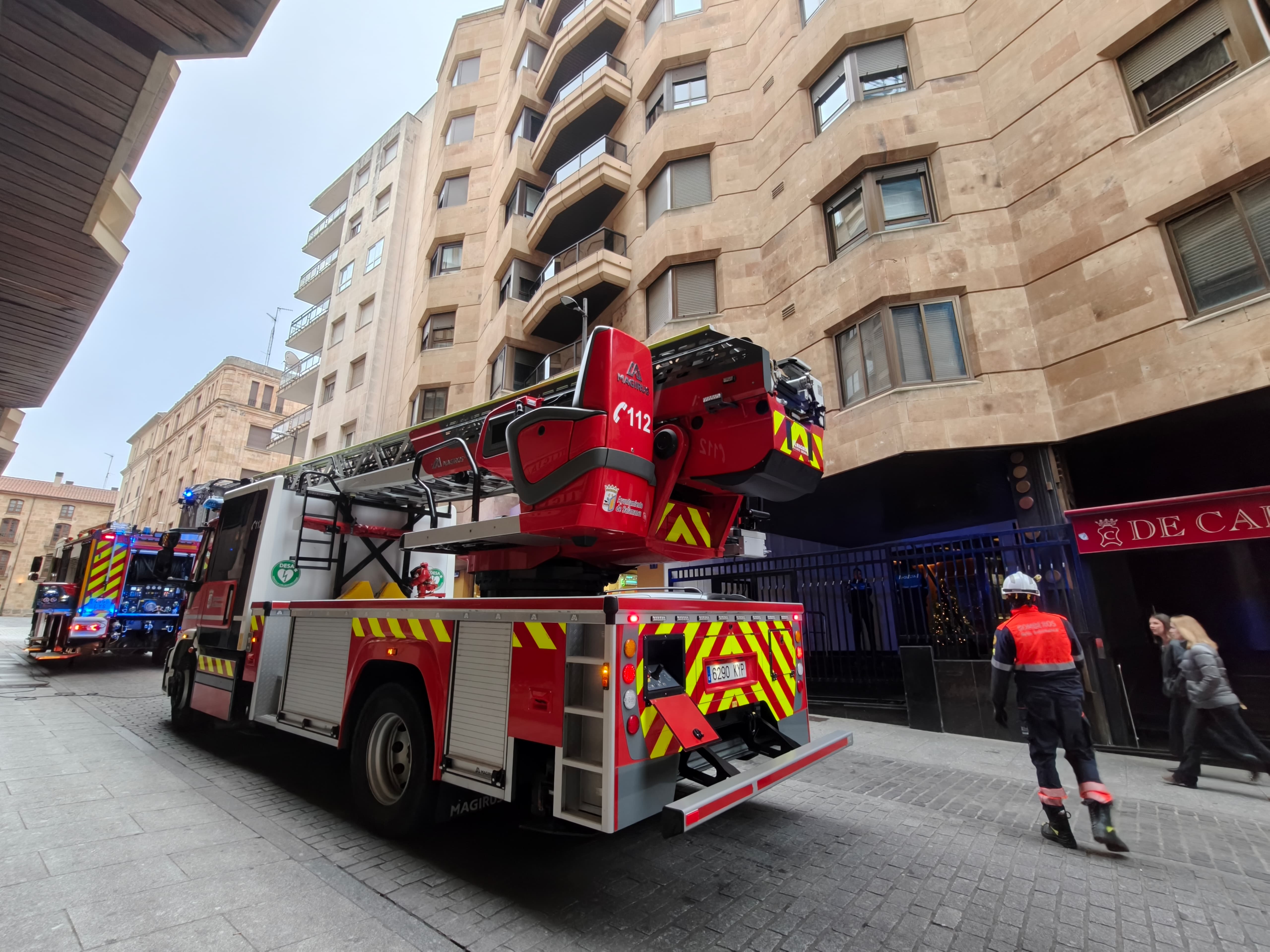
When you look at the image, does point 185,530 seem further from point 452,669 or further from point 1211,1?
point 1211,1

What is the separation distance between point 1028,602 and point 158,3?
7.22 metres

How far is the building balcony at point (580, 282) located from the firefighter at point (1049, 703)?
13799mm

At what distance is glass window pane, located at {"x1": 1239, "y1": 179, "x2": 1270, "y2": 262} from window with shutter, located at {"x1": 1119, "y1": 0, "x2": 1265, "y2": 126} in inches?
75.8

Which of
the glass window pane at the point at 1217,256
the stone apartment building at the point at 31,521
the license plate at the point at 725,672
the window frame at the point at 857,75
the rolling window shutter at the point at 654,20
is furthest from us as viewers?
the stone apartment building at the point at 31,521

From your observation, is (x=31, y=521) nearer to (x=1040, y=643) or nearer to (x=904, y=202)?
(x=904, y=202)

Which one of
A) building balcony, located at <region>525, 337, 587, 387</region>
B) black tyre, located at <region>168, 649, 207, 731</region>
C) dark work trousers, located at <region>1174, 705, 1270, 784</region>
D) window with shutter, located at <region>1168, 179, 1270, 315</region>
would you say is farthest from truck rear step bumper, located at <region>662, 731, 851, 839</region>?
building balcony, located at <region>525, 337, 587, 387</region>

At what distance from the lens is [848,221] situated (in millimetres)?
11727

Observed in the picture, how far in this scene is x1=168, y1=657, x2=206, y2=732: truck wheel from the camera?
667 centimetres

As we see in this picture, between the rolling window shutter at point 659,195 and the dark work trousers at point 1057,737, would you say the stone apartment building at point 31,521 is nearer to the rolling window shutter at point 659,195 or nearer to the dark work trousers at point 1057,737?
the rolling window shutter at point 659,195

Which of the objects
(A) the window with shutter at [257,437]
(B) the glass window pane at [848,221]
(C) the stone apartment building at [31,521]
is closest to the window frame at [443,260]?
(B) the glass window pane at [848,221]

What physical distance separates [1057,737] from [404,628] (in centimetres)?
506

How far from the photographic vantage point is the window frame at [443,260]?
2197cm

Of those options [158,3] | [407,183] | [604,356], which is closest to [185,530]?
[158,3]

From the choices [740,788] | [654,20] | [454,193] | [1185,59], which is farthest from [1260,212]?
[454,193]
